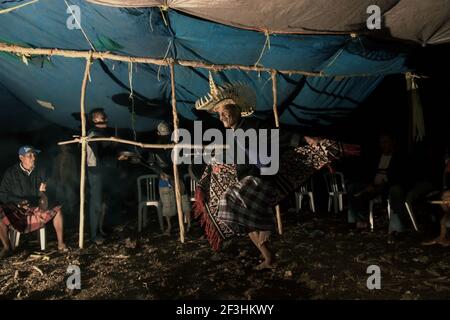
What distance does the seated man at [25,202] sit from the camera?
4.99m

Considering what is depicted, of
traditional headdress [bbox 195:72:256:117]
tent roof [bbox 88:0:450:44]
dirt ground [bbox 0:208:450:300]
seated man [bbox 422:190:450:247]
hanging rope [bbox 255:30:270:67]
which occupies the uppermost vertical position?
tent roof [bbox 88:0:450:44]

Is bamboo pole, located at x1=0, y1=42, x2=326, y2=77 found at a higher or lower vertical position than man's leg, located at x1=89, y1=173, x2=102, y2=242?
higher

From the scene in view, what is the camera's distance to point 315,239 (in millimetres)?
5453

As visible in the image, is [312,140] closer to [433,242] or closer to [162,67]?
[433,242]

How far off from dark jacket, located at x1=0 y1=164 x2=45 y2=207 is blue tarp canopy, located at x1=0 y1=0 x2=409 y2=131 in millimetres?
1436

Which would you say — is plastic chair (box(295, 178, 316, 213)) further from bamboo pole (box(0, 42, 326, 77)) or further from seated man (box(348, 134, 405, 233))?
bamboo pole (box(0, 42, 326, 77))

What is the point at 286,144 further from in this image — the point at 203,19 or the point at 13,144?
the point at 13,144

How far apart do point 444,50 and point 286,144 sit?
3735mm

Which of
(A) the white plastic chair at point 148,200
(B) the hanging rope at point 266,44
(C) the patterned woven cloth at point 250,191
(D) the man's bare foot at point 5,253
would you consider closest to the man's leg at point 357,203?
(C) the patterned woven cloth at point 250,191

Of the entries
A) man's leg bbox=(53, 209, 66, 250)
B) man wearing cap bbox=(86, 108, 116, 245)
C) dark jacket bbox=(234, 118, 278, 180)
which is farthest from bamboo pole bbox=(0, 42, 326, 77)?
man's leg bbox=(53, 209, 66, 250)

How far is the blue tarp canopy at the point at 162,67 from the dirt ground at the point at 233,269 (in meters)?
2.37

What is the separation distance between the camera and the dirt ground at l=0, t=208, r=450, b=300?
139 inches

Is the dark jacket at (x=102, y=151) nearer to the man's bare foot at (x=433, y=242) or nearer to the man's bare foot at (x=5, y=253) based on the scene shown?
the man's bare foot at (x=5, y=253)

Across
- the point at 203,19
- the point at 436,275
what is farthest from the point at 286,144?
the point at 436,275
